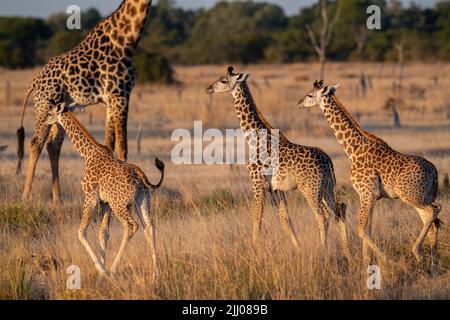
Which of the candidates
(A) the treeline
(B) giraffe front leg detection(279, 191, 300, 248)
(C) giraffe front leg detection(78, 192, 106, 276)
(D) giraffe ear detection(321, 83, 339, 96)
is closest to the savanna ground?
(B) giraffe front leg detection(279, 191, 300, 248)

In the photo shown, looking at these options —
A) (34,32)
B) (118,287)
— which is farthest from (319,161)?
A: (34,32)

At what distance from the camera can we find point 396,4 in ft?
243

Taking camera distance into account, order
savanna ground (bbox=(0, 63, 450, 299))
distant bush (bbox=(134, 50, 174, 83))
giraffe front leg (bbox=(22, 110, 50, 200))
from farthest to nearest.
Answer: distant bush (bbox=(134, 50, 174, 83)) → giraffe front leg (bbox=(22, 110, 50, 200)) → savanna ground (bbox=(0, 63, 450, 299))

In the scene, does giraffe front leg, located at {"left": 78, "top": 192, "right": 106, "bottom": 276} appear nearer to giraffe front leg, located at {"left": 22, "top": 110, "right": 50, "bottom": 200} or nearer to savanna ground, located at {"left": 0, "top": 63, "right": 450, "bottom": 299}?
savanna ground, located at {"left": 0, "top": 63, "right": 450, "bottom": 299}

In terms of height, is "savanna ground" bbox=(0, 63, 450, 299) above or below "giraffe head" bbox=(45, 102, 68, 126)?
below

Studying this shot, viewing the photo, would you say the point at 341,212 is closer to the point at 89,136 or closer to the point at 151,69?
the point at 89,136

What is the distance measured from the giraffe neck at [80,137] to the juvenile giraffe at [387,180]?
8.04 ft

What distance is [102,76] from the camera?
10.9m

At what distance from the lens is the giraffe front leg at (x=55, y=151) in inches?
447

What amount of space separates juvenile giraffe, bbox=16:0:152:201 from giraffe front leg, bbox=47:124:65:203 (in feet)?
0.10

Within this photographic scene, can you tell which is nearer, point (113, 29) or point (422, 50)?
point (113, 29)

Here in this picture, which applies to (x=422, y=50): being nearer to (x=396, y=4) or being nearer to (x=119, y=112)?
(x=396, y=4)

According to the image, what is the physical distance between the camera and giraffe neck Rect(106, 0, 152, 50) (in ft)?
36.4
